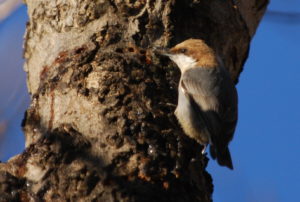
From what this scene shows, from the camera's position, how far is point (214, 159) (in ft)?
13.5

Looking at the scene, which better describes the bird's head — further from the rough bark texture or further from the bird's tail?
the bird's tail

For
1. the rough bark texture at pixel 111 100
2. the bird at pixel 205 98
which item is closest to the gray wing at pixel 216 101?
the bird at pixel 205 98

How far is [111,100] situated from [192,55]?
900 mm

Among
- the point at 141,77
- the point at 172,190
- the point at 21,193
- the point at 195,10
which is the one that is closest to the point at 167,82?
the point at 141,77

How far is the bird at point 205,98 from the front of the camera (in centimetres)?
414

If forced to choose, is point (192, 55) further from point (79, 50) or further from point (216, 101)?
point (79, 50)

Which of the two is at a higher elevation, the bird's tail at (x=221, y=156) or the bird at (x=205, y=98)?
the bird at (x=205, y=98)

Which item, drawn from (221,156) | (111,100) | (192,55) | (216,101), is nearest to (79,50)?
(111,100)

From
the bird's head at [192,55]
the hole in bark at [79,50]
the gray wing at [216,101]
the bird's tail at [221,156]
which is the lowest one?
the bird's tail at [221,156]

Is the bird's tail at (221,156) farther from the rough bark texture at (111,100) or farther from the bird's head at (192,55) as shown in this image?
the bird's head at (192,55)

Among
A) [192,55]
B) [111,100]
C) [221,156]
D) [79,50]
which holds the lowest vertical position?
[221,156]

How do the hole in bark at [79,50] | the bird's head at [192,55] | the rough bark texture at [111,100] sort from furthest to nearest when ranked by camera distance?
the bird's head at [192,55]
the hole in bark at [79,50]
the rough bark texture at [111,100]

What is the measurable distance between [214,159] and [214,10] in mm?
1047

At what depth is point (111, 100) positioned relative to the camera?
382 centimetres
